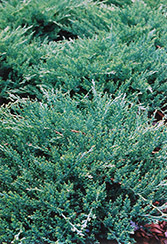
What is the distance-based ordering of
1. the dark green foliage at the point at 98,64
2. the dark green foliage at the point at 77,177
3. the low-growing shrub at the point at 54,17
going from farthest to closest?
1. the low-growing shrub at the point at 54,17
2. the dark green foliage at the point at 98,64
3. the dark green foliage at the point at 77,177

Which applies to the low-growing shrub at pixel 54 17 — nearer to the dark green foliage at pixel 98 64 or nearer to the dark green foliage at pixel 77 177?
the dark green foliage at pixel 98 64

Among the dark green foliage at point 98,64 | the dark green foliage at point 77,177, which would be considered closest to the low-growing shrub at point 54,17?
the dark green foliage at point 98,64

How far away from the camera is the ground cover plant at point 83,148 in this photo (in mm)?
1483

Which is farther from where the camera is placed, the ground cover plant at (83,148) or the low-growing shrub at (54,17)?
the low-growing shrub at (54,17)

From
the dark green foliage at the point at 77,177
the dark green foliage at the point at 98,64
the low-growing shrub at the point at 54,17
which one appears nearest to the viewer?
the dark green foliage at the point at 77,177

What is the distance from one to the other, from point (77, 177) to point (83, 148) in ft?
0.67

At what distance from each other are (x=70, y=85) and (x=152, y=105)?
822mm

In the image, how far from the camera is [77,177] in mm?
1637

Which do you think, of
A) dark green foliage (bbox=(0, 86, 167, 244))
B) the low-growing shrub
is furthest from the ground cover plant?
the low-growing shrub

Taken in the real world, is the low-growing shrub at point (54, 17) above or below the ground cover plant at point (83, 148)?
above

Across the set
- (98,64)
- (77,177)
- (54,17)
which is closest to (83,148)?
(77,177)

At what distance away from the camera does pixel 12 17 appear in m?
3.21

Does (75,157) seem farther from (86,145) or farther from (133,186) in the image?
(133,186)

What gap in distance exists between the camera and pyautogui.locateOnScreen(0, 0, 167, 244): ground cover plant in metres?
1.48
